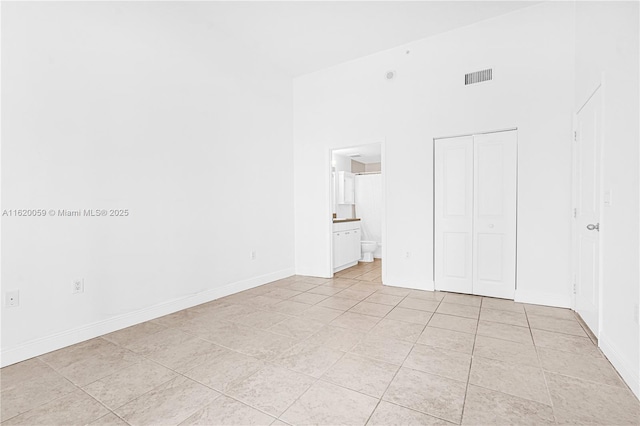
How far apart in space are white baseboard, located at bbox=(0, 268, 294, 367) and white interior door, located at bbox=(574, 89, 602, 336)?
3.67m

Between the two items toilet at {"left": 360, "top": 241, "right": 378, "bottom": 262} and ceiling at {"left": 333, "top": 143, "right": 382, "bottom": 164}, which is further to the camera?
ceiling at {"left": 333, "top": 143, "right": 382, "bottom": 164}

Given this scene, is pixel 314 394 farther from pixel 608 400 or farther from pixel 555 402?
pixel 608 400

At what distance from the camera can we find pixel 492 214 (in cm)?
359

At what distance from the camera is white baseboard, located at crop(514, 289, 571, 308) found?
10.5ft

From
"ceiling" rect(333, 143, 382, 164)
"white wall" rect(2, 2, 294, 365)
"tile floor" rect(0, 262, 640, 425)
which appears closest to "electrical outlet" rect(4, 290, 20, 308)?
"white wall" rect(2, 2, 294, 365)

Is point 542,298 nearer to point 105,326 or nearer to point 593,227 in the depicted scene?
point 593,227

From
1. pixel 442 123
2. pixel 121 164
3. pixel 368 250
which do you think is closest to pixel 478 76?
pixel 442 123

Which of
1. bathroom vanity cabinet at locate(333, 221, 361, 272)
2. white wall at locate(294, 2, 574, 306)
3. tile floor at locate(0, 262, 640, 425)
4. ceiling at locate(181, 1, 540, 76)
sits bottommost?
tile floor at locate(0, 262, 640, 425)

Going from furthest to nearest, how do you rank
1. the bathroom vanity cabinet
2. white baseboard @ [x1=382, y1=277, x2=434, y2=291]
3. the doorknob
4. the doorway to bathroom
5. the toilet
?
the toilet → the doorway to bathroom → the bathroom vanity cabinet → white baseboard @ [x1=382, y1=277, x2=434, y2=291] → the doorknob

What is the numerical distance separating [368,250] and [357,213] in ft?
4.45

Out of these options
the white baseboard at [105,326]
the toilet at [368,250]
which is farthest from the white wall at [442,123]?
the toilet at [368,250]

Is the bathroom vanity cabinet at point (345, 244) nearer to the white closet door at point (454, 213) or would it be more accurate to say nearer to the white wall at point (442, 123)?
the white wall at point (442, 123)

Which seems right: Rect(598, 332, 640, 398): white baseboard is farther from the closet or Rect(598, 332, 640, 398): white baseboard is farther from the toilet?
the toilet

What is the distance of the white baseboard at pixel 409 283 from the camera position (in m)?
3.97
